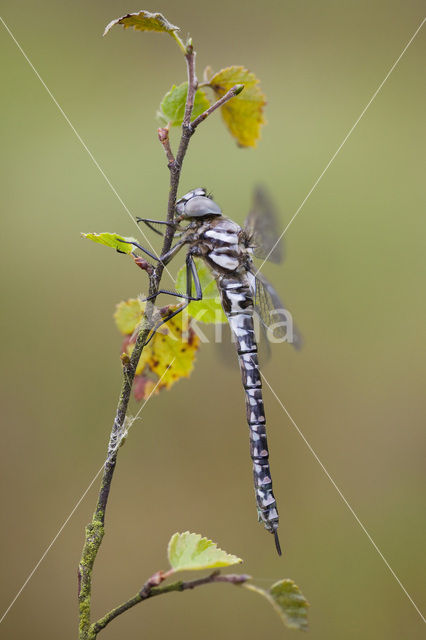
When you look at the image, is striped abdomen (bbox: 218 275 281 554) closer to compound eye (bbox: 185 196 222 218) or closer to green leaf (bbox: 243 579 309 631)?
compound eye (bbox: 185 196 222 218)

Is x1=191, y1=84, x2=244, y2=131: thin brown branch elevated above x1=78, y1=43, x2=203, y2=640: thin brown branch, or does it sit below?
above

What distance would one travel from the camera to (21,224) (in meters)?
2.02

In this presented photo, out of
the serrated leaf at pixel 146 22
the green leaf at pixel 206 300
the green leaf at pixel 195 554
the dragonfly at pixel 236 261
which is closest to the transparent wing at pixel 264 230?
the dragonfly at pixel 236 261

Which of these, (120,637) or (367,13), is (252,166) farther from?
(120,637)

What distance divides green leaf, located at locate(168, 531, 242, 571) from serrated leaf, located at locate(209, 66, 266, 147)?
2.24ft

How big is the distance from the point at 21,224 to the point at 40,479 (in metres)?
0.96

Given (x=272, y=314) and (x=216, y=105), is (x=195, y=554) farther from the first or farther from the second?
(x=272, y=314)

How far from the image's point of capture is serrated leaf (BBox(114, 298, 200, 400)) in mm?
889

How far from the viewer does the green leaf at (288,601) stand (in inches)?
19.2

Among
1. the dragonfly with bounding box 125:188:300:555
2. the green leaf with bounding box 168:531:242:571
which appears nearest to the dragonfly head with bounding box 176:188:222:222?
the dragonfly with bounding box 125:188:300:555

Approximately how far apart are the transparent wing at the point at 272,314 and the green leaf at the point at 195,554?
2.05 ft

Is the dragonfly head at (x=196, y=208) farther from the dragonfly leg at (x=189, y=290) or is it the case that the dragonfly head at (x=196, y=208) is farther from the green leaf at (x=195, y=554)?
the green leaf at (x=195, y=554)

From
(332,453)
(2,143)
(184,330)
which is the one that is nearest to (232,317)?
(184,330)

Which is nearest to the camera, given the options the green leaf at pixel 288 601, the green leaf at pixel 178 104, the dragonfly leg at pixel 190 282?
the green leaf at pixel 288 601
